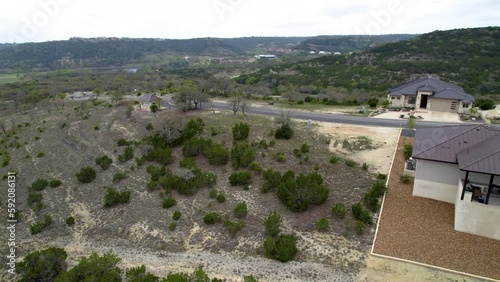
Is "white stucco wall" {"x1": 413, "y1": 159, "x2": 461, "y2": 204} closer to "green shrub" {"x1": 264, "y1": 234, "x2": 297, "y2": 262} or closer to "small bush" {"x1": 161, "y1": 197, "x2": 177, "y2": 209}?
"green shrub" {"x1": 264, "y1": 234, "x2": 297, "y2": 262}

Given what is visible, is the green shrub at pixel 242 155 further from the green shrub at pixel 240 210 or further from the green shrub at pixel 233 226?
the green shrub at pixel 233 226

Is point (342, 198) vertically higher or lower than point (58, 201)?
higher

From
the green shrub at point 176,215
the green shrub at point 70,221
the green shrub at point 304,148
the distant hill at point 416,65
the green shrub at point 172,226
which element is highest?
the distant hill at point 416,65

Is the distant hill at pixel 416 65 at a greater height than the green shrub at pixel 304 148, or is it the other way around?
the distant hill at pixel 416 65

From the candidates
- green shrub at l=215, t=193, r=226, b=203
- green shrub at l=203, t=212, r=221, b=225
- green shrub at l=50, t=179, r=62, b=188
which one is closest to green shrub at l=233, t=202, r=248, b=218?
green shrub at l=203, t=212, r=221, b=225

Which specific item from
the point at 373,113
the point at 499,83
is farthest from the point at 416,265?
the point at 499,83

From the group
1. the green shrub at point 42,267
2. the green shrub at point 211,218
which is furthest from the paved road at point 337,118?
the green shrub at point 42,267

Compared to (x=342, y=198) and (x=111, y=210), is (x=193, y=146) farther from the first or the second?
(x=342, y=198)
